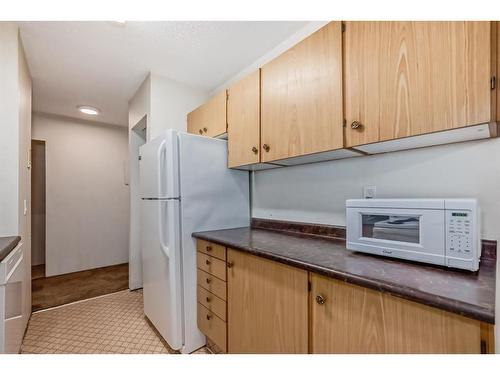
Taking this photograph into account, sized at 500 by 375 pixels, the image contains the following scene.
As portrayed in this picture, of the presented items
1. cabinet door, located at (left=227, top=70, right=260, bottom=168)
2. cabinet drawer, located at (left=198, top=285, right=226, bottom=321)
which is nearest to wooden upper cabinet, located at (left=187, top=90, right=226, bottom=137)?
cabinet door, located at (left=227, top=70, right=260, bottom=168)

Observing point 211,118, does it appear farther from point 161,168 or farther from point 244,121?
point 161,168

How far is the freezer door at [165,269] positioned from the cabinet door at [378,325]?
3.37 ft

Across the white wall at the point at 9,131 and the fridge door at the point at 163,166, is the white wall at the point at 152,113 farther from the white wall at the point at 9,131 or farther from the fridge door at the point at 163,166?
the white wall at the point at 9,131

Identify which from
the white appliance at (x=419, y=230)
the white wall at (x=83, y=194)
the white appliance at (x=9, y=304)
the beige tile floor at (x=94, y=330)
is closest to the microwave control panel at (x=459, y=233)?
the white appliance at (x=419, y=230)

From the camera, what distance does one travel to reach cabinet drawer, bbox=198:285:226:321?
1.56 m

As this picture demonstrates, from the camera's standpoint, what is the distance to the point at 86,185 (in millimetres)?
3805

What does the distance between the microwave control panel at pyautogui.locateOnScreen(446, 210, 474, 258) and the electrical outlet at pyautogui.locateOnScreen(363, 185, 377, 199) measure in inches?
20.9

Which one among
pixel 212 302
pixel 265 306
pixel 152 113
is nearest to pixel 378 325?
pixel 265 306

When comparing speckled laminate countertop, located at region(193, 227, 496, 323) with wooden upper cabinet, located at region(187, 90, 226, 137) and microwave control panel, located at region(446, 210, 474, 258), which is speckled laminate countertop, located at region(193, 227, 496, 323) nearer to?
microwave control panel, located at region(446, 210, 474, 258)

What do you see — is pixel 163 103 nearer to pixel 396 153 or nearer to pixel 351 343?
pixel 396 153

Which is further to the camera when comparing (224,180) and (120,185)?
(120,185)

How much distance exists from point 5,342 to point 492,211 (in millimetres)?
2394
